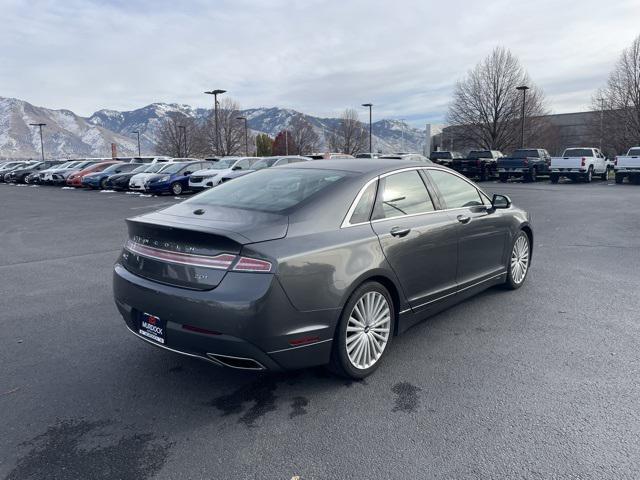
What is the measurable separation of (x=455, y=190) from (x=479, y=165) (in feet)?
88.6

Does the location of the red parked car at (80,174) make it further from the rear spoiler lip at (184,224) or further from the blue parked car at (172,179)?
the rear spoiler lip at (184,224)

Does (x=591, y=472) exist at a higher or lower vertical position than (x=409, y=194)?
lower

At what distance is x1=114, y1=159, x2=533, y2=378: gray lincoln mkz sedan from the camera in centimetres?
296

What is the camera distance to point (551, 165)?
2650 centimetres

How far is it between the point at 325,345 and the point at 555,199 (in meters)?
16.5

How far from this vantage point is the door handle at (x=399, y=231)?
3721mm

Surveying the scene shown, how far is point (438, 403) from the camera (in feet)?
10.5

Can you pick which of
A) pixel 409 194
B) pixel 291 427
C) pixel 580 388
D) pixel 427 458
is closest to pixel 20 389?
pixel 291 427

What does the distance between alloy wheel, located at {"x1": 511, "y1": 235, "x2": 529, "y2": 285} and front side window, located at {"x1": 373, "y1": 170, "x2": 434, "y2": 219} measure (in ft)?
6.10

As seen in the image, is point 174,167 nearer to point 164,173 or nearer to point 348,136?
point 164,173

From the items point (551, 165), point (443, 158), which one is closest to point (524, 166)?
point (551, 165)

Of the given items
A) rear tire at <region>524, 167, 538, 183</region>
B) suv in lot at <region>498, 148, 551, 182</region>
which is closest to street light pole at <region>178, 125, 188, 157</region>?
suv in lot at <region>498, 148, 551, 182</region>

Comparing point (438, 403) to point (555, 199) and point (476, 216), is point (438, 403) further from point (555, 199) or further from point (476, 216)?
point (555, 199)

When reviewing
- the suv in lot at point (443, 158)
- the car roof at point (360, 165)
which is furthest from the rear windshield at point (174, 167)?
the car roof at point (360, 165)
